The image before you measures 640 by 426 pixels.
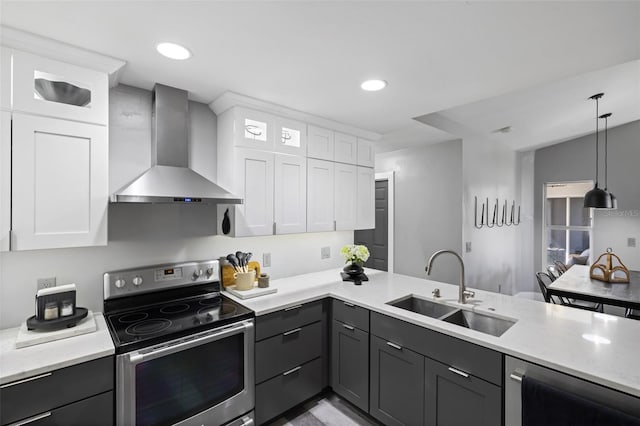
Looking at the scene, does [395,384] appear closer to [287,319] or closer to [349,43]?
[287,319]

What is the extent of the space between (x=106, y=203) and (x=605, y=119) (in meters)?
6.01

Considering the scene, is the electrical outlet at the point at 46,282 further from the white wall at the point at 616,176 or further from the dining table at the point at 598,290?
the white wall at the point at 616,176

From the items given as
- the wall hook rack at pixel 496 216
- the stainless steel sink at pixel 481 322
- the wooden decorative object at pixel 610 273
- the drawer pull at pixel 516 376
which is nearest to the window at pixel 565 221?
the wall hook rack at pixel 496 216

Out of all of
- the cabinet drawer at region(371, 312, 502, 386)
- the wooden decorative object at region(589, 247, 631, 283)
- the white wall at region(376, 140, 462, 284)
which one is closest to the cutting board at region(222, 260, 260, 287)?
the cabinet drawer at region(371, 312, 502, 386)

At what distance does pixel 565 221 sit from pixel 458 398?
5.33 m

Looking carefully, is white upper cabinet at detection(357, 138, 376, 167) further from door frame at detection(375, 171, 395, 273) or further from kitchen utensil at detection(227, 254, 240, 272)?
kitchen utensil at detection(227, 254, 240, 272)

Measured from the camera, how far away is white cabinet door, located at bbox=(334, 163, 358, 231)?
2.94 meters

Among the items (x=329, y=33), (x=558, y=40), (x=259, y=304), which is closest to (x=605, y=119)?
(x=558, y=40)

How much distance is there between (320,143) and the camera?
2.79 m

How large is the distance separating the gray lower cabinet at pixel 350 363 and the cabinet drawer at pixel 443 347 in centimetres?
19

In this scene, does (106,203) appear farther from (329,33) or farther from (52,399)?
(329,33)

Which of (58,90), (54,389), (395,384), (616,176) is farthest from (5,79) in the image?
(616,176)

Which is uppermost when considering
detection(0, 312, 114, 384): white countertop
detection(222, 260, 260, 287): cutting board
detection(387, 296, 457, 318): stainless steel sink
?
detection(222, 260, 260, 287): cutting board

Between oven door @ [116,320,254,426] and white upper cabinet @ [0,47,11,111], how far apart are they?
1.35 metres
